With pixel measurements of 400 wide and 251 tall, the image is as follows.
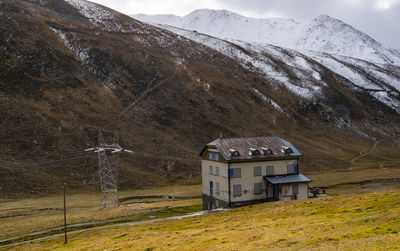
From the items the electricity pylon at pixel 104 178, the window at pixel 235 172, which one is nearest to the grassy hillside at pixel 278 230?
the window at pixel 235 172

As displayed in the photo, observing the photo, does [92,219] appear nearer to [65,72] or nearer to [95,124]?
[95,124]

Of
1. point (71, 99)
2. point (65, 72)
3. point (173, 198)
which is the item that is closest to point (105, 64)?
point (65, 72)

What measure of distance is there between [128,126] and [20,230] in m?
85.1

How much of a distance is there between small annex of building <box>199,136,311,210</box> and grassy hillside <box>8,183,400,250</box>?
6739mm

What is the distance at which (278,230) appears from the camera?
126 feet

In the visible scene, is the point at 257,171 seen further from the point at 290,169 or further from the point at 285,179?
the point at 290,169

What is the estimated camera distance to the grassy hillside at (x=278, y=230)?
30.0 meters

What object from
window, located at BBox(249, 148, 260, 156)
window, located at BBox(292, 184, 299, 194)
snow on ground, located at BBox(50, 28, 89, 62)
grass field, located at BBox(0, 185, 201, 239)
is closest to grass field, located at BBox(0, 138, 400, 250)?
grass field, located at BBox(0, 185, 201, 239)

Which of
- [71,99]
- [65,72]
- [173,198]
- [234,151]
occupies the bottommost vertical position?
[173,198]

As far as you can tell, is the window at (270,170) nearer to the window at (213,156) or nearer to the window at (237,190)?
the window at (237,190)

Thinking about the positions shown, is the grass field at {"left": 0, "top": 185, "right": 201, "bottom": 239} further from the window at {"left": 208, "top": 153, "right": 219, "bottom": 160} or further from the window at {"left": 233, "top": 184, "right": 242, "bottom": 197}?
the window at {"left": 233, "top": 184, "right": 242, "bottom": 197}

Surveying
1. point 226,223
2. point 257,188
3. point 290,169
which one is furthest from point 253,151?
point 226,223

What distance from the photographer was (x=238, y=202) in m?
66.5

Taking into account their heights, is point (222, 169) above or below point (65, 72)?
below
